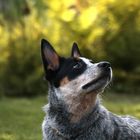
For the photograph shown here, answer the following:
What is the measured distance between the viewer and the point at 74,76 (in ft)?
22.2

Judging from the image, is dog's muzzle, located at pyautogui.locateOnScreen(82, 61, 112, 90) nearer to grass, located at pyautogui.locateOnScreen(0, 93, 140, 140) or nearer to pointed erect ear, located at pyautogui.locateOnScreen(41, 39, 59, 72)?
pointed erect ear, located at pyautogui.locateOnScreen(41, 39, 59, 72)

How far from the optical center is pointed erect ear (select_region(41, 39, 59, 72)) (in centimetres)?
695

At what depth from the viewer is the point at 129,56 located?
1762cm

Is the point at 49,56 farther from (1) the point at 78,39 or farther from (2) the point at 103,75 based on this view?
(1) the point at 78,39

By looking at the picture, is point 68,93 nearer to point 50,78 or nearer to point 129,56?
point 50,78

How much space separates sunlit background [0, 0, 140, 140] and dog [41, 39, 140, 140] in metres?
8.22

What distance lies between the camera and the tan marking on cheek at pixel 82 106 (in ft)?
22.0

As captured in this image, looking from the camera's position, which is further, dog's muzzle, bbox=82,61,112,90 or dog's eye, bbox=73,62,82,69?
dog's eye, bbox=73,62,82,69

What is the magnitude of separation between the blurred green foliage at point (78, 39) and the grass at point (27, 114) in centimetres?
98

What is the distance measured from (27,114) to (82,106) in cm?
585

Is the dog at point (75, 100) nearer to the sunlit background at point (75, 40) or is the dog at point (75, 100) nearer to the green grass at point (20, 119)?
the green grass at point (20, 119)

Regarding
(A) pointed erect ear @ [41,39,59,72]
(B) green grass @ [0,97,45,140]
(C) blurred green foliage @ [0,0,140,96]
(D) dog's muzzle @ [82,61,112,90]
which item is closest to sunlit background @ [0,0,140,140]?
(C) blurred green foliage @ [0,0,140,96]

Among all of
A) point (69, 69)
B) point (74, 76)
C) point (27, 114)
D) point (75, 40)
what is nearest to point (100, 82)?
point (74, 76)

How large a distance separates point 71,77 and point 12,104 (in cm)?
743
